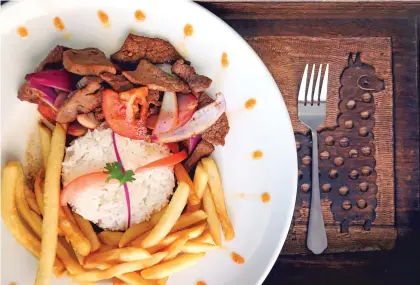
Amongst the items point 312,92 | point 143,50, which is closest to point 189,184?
point 143,50

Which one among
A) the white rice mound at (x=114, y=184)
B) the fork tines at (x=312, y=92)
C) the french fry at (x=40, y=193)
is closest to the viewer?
the french fry at (x=40, y=193)

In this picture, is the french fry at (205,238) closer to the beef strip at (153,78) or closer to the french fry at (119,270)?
the french fry at (119,270)

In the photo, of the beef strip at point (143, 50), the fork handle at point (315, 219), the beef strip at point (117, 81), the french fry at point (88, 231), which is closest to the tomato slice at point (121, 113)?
the beef strip at point (117, 81)

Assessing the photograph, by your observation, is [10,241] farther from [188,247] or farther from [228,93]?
[228,93]

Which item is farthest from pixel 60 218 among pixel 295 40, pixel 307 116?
pixel 295 40

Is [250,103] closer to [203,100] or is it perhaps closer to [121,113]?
[203,100]

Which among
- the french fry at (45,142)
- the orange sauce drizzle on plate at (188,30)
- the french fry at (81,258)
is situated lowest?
the french fry at (81,258)

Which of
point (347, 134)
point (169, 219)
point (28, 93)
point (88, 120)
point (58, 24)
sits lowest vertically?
point (169, 219)
